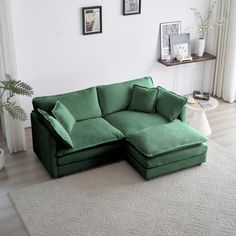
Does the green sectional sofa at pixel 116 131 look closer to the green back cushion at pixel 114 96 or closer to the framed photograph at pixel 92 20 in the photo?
the green back cushion at pixel 114 96

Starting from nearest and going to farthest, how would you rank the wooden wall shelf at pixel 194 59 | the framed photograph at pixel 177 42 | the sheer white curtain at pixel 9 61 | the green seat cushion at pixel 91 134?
the sheer white curtain at pixel 9 61 < the green seat cushion at pixel 91 134 < the wooden wall shelf at pixel 194 59 < the framed photograph at pixel 177 42

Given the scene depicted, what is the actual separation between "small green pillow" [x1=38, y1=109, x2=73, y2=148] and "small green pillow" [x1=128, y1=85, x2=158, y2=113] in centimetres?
124

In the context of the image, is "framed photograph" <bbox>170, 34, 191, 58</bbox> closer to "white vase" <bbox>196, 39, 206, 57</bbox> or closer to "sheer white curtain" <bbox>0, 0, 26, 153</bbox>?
"white vase" <bbox>196, 39, 206, 57</bbox>

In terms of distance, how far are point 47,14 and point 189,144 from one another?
2.53 meters

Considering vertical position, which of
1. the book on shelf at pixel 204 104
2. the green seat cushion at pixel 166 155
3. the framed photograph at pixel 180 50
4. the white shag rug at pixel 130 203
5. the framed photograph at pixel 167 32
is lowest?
the white shag rug at pixel 130 203

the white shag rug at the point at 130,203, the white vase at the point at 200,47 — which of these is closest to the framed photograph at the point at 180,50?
the white vase at the point at 200,47

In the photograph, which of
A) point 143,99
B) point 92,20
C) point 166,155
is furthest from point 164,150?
point 92,20

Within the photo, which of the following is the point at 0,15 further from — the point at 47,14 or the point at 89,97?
the point at 89,97

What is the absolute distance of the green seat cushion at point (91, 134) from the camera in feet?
16.6

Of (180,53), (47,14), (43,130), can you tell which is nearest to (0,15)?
(47,14)

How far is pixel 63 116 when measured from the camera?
5.24 metres

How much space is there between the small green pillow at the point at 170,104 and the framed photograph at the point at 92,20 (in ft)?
4.38

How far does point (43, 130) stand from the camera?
16.5 feet

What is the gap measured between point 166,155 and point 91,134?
0.93 meters
